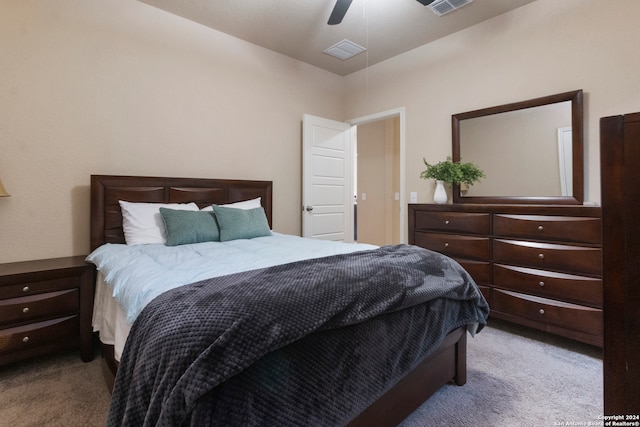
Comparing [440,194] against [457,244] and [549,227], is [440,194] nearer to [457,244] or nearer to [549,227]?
[457,244]

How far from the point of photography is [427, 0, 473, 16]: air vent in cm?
274

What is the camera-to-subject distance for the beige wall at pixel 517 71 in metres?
2.41

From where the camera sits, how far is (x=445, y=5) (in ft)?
9.19

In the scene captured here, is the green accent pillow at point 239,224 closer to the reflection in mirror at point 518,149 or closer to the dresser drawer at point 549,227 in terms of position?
the dresser drawer at point 549,227

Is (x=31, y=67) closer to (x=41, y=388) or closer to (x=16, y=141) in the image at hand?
(x=16, y=141)

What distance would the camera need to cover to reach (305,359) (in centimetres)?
103

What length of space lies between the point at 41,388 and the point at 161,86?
248 centimetres

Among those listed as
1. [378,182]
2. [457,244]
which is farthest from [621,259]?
[378,182]

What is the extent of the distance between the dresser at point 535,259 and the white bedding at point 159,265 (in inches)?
45.7

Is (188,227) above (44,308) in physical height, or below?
above

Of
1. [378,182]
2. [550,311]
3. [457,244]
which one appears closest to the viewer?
[550,311]

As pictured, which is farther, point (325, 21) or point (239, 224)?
point (325, 21)

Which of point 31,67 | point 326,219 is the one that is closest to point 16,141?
point 31,67

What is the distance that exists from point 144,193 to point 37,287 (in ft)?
3.33
